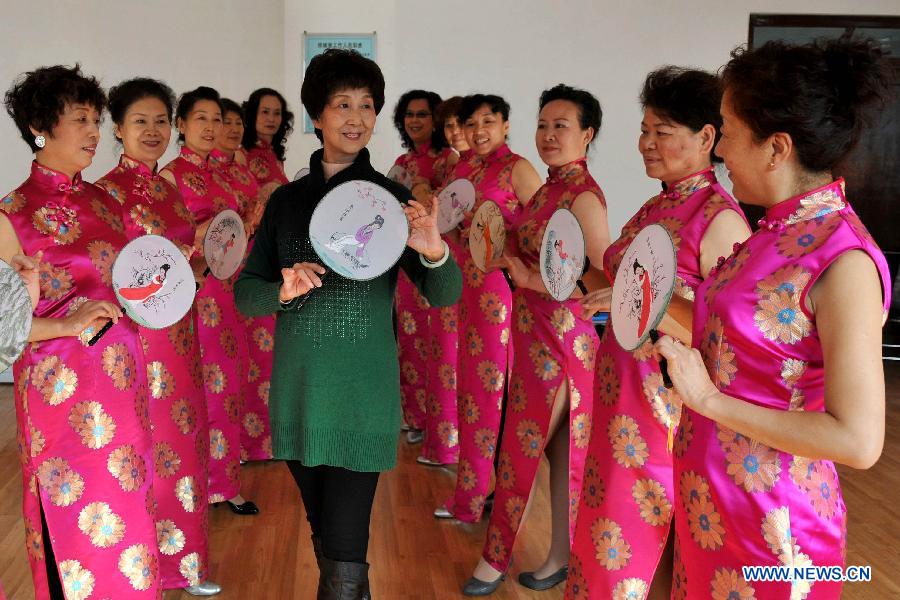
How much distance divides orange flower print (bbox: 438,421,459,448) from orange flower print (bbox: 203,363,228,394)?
110cm

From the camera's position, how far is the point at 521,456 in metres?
2.62

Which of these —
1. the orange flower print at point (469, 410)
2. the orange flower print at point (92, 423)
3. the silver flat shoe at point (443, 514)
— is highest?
the orange flower print at point (92, 423)

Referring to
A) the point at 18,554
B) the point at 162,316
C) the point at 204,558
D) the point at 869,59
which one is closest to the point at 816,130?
the point at 869,59

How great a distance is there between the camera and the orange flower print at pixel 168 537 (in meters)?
2.69

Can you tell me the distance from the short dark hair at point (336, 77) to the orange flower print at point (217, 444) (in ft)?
5.73

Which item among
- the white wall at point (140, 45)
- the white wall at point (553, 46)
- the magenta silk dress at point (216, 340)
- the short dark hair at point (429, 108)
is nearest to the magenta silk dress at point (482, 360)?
the magenta silk dress at point (216, 340)

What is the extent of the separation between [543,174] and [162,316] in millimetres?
4412

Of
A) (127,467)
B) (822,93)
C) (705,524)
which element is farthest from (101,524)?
(822,93)

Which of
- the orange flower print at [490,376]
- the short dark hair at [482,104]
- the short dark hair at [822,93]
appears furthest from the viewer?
the short dark hair at [482,104]

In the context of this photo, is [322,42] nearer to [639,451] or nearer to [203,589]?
[203,589]

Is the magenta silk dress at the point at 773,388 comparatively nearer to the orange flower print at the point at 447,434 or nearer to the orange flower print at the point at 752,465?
the orange flower print at the point at 752,465

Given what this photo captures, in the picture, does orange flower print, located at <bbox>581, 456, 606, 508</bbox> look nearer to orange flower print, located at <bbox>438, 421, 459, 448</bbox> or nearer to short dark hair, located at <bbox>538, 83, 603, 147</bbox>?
short dark hair, located at <bbox>538, 83, 603, 147</bbox>

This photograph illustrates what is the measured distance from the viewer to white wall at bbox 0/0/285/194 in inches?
204

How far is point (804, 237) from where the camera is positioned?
125 centimetres
